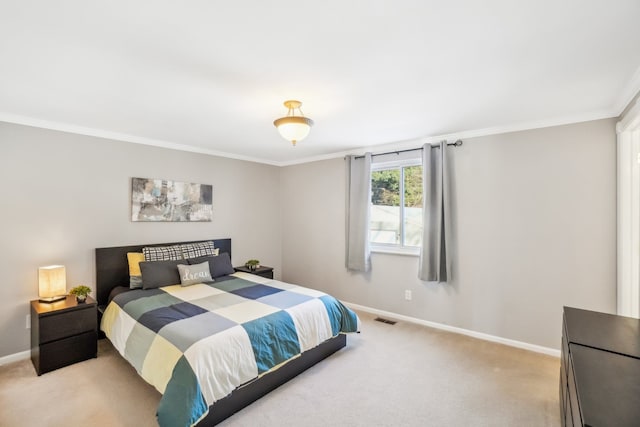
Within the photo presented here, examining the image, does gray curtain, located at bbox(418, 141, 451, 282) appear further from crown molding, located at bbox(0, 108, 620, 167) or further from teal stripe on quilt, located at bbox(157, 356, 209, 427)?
teal stripe on quilt, located at bbox(157, 356, 209, 427)

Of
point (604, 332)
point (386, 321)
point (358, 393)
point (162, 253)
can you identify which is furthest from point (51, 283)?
point (604, 332)

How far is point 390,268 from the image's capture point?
13.7 feet

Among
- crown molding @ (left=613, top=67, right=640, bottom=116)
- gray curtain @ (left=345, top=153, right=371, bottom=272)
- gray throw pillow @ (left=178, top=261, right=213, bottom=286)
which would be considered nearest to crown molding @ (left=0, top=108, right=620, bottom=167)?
crown molding @ (left=613, top=67, right=640, bottom=116)

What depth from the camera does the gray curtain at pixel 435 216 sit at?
11.7 feet

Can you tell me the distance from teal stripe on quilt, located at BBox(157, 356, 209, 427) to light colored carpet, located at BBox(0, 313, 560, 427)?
38 cm

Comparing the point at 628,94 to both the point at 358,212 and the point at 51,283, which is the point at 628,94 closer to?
the point at 358,212

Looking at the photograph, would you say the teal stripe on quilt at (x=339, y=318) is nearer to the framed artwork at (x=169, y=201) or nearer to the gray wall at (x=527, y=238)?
the gray wall at (x=527, y=238)

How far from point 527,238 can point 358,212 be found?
2.05 metres

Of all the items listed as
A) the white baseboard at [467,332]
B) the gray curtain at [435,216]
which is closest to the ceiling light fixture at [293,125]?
the gray curtain at [435,216]

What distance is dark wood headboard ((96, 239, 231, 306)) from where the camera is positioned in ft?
11.1

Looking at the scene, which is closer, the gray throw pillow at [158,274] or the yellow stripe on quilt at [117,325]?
the yellow stripe on quilt at [117,325]

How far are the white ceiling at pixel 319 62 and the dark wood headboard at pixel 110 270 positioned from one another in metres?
1.41

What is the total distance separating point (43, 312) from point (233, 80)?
2614mm

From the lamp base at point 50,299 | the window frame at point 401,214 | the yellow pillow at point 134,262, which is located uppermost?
the window frame at point 401,214
